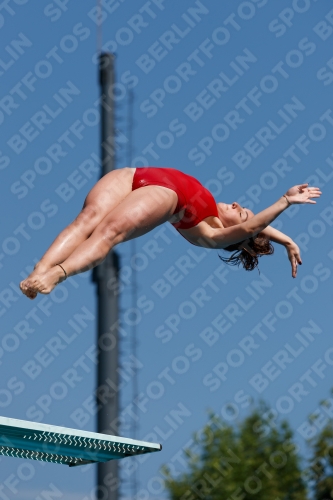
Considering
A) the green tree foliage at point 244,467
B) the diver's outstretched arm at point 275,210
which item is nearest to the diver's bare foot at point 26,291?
the diver's outstretched arm at point 275,210

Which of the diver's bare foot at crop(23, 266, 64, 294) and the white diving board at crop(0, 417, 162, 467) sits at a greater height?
the diver's bare foot at crop(23, 266, 64, 294)

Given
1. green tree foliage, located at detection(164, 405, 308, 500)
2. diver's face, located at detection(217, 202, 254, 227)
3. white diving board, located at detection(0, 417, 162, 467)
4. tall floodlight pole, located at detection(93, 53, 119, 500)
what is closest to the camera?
white diving board, located at detection(0, 417, 162, 467)

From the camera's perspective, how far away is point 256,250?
22.8 feet

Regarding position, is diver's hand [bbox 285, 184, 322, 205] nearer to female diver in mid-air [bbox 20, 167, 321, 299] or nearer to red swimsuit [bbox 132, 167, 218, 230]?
female diver in mid-air [bbox 20, 167, 321, 299]

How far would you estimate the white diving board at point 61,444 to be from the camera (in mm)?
5015

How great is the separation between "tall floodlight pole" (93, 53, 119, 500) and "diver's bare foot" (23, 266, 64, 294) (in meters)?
7.16

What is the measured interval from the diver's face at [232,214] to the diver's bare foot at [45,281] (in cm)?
172

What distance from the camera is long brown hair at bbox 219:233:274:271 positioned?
6.92 metres

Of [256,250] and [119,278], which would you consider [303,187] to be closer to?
[256,250]

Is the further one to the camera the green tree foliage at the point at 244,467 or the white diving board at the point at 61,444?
the green tree foliage at the point at 244,467

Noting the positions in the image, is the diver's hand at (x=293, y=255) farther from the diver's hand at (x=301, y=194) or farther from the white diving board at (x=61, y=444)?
the white diving board at (x=61, y=444)

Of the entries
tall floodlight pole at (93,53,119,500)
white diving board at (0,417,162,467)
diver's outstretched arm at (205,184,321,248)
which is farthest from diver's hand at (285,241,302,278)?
tall floodlight pole at (93,53,119,500)

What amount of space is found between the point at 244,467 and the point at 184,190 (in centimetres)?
2063

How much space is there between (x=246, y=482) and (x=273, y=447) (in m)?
1.81
